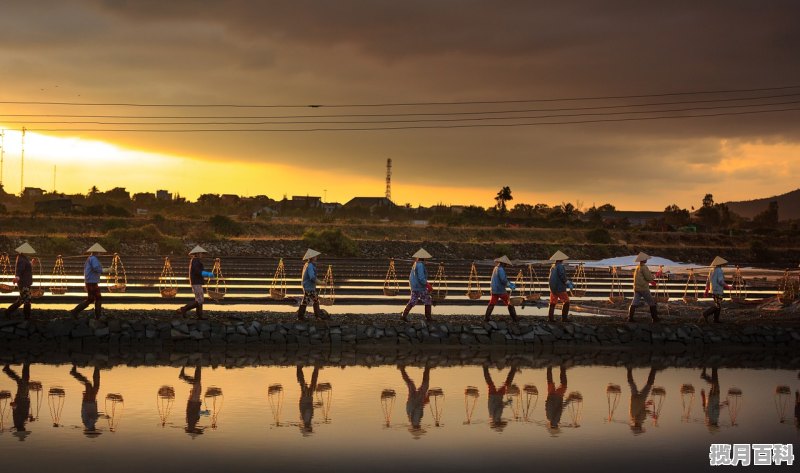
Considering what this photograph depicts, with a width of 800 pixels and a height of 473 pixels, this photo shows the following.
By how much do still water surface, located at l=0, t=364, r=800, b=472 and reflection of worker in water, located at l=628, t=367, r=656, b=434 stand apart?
1.3 inches

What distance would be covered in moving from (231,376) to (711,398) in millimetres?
7709

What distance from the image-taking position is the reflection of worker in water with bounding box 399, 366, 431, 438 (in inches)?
446

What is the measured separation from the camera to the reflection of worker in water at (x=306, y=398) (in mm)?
11297

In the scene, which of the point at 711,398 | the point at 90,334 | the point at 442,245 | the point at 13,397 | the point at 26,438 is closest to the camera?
the point at 26,438

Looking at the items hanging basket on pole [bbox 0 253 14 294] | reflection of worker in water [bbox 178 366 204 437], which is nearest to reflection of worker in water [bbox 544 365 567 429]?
reflection of worker in water [bbox 178 366 204 437]

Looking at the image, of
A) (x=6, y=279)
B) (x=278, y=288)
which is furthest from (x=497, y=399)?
(x=6, y=279)

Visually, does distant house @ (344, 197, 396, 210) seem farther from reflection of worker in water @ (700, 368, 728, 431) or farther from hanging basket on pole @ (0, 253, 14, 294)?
reflection of worker in water @ (700, 368, 728, 431)

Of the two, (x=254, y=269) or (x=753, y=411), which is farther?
(x=254, y=269)

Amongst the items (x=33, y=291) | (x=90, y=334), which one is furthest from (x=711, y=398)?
(x=33, y=291)

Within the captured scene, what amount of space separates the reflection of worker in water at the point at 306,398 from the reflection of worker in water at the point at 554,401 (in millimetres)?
3191

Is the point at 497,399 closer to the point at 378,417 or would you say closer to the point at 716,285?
the point at 378,417

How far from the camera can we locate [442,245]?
64125mm

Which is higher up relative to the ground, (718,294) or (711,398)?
(718,294)

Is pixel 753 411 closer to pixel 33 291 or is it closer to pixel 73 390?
pixel 73 390
